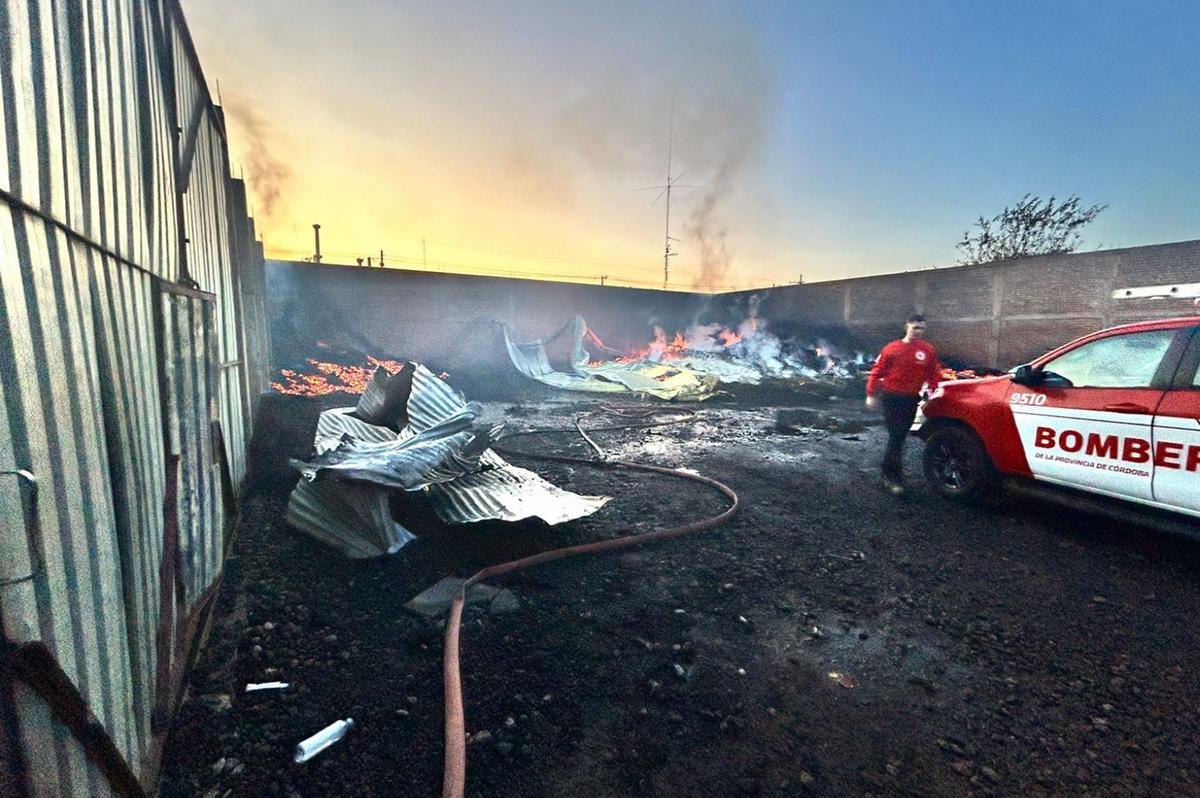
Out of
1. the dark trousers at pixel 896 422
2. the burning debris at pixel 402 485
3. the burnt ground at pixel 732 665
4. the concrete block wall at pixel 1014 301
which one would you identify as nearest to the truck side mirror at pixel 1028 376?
the dark trousers at pixel 896 422

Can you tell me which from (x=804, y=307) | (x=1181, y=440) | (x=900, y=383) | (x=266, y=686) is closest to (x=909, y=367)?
(x=900, y=383)

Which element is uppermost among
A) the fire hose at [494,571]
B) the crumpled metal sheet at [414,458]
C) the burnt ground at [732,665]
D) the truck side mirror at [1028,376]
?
the truck side mirror at [1028,376]

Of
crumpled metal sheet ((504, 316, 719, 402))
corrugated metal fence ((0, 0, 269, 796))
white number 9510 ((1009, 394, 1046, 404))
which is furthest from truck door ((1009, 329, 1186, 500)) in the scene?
crumpled metal sheet ((504, 316, 719, 402))

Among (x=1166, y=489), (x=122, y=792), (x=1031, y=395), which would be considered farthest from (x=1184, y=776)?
(x=122, y=792)

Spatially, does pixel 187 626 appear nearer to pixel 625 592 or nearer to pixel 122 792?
pixel 122 792

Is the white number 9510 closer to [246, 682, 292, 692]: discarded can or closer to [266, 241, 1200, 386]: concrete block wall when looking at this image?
[246, 682, 292, 692]: discarded can

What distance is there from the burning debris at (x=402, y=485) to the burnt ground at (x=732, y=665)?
8.8 inches

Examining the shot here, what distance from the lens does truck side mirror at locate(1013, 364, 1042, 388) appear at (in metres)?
4.59

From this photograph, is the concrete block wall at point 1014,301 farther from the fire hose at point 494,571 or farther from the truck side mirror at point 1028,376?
the fire hose at point 494,571

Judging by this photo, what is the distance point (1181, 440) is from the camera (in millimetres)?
3602

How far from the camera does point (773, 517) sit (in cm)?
501

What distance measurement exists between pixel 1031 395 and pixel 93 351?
20.9 ft

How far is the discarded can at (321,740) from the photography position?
2.13m

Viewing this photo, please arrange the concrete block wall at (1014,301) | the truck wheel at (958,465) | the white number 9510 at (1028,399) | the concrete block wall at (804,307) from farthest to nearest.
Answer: the concrete block wall at (804,307) < the concrete block wall at (1014,301) < the truck wheel at (958,465) < the white number 9510 at (1028,399)
